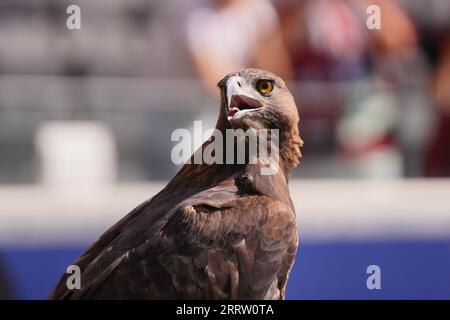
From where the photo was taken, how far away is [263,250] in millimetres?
1559

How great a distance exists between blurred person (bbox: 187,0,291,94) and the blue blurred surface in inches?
26.4

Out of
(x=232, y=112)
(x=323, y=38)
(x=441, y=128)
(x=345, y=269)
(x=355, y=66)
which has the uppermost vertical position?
(x=323, y=38)

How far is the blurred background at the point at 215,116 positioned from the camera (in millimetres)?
2898

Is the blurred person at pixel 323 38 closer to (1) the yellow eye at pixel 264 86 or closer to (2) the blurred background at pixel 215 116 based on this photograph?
(2) the blurred background at pixel 215 116

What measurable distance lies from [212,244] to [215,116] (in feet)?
5.38

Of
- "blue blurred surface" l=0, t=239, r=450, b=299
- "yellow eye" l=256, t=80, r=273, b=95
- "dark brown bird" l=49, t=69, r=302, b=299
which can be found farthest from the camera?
"blue blurred surface" l=0, t=239, r=450, b=299

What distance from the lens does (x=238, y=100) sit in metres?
1.62

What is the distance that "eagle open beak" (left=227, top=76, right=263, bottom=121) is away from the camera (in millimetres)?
1555

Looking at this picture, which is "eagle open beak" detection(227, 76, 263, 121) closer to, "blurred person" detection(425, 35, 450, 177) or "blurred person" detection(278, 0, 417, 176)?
"blurred person" detection(278, 0, 417, 176)

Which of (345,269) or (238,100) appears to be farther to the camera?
(345,269)

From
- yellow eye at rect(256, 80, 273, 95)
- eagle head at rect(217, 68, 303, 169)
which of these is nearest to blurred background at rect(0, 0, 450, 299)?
eagle head at rect(217, 68, 303, 169)

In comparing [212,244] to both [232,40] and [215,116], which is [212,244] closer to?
[232,40]

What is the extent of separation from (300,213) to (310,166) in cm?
49

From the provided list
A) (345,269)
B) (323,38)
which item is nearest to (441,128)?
(323,38)
